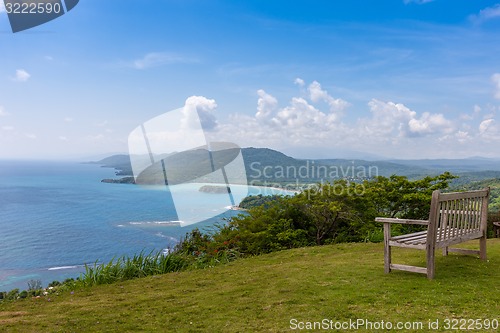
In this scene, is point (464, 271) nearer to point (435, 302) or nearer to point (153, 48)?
point (435, 302)

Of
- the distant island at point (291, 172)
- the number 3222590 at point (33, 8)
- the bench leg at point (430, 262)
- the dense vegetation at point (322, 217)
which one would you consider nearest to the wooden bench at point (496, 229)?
the dense vegetation at point (322, 217)

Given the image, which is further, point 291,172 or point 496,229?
point 291,172

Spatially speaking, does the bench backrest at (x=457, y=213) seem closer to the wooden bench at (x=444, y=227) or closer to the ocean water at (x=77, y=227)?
the wooden bench at (x=444, y=227)

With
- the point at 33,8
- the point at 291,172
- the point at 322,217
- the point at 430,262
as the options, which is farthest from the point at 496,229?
the point at 291,172

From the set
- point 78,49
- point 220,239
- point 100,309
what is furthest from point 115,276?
point 78,49

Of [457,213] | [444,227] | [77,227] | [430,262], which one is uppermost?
[457,213]

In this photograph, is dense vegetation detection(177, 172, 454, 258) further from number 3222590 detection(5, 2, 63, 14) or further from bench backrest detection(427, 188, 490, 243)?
number 3222590 detection(5, 2, 63, 14)

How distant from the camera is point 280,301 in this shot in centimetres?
483

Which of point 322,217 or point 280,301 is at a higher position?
point 322,217

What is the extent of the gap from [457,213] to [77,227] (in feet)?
158

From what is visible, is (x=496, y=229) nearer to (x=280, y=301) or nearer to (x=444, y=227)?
(x=444, y=227)

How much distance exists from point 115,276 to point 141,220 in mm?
39719

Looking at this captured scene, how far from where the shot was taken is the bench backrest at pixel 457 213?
5383 mm

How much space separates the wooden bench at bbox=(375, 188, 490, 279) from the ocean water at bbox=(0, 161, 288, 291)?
287 inches
